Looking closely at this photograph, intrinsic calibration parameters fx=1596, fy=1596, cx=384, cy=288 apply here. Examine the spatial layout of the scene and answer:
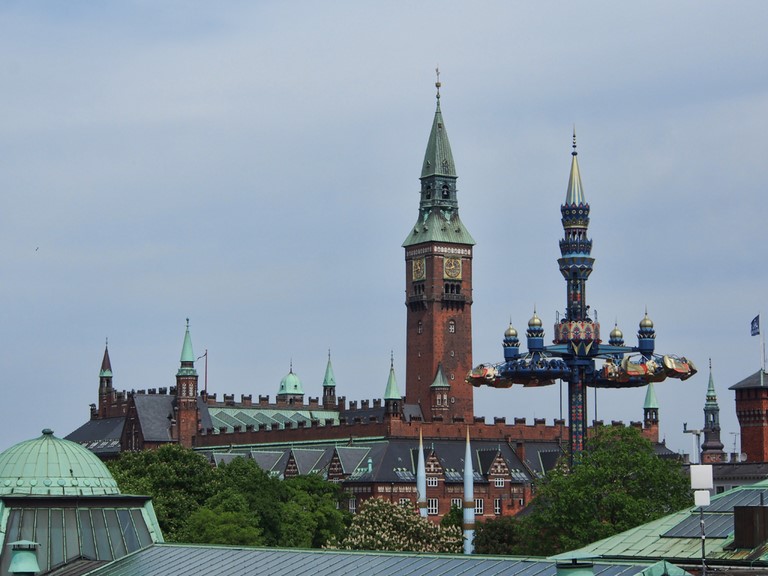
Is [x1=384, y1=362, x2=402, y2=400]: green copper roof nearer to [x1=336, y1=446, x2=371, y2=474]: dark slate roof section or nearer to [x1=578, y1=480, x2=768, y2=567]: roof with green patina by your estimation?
[x1=336, y1=446, x2=371, y2=474]: dark slate roof section

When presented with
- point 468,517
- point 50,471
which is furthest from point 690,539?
point 468,517

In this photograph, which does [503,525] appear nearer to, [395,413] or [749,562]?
[395,413]

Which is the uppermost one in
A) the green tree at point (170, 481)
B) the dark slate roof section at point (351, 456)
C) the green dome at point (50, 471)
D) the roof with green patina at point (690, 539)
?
the dark slate roof section at point (351, 456)

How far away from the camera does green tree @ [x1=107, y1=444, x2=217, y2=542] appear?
4469 inches

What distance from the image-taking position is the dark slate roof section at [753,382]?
582ft

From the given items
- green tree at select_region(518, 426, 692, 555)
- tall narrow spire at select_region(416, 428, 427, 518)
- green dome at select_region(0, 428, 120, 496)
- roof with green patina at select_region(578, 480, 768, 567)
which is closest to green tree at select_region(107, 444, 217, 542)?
green tree at select_region(518, 426, 692, 555)

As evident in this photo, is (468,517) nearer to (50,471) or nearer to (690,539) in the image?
(690,539)

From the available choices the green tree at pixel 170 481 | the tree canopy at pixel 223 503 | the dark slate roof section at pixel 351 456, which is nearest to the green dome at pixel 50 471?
the tree canopy at pixel 223 503

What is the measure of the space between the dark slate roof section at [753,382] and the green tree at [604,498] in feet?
280

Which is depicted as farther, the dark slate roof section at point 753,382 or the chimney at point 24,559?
the dark slate roof section at point 753,382

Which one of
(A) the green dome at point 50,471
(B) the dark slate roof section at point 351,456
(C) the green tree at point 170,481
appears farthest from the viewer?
(B) the dark slate roof section at point 351,456

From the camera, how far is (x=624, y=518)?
3465 inches

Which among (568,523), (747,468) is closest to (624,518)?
(568,523)

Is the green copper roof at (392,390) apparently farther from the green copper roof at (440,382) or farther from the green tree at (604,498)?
the green tree at (604,498)
